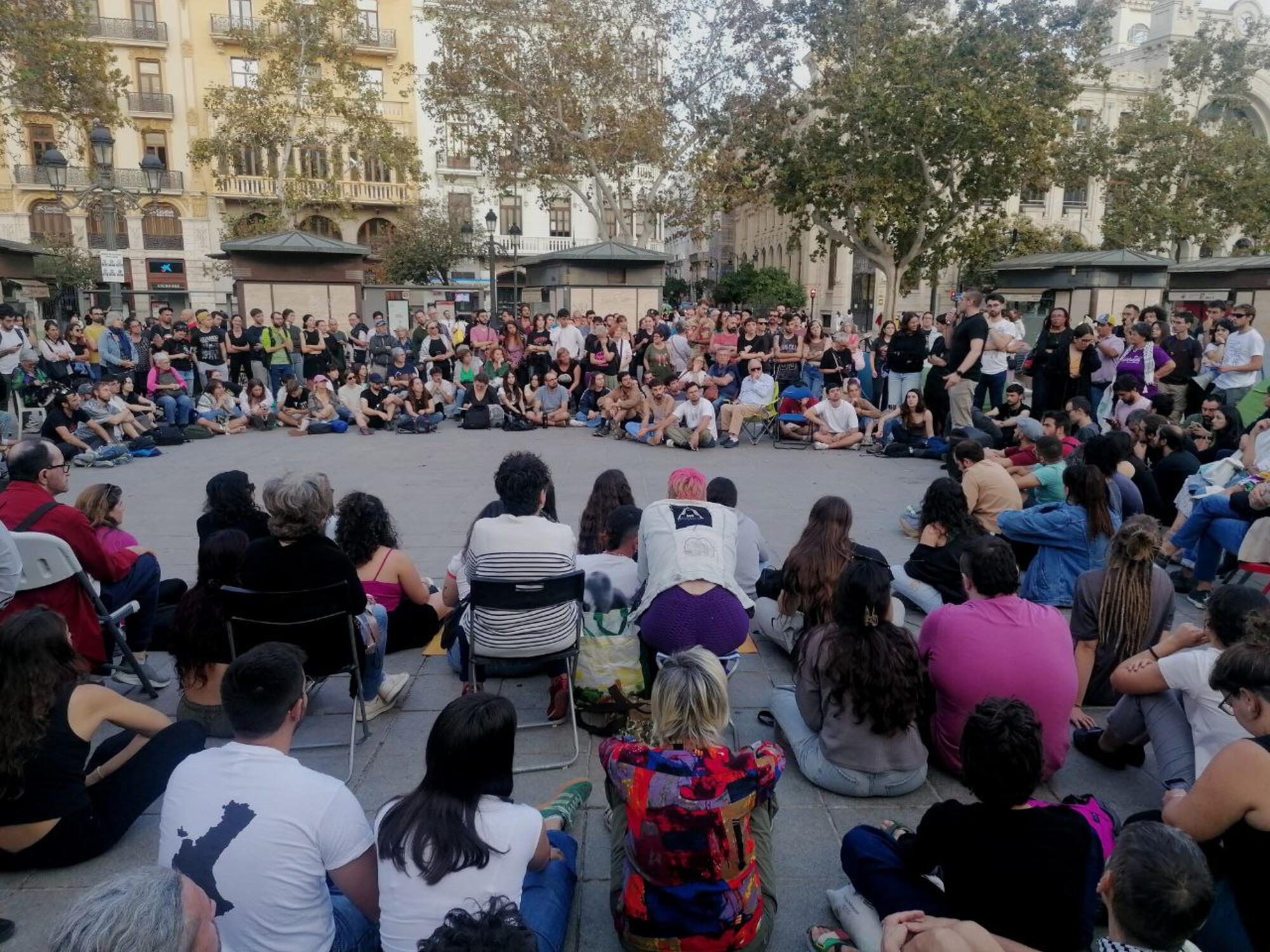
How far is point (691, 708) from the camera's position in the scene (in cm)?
244

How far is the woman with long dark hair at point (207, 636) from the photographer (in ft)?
12.4

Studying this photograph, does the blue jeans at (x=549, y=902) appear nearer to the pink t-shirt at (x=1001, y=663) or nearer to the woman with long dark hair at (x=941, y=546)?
the pink t-shirt at (x=1001, y=663)

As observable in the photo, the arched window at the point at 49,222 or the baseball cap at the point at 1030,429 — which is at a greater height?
the arched window at the point at 49,222

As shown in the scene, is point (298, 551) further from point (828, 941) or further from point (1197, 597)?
point (1197, 597)

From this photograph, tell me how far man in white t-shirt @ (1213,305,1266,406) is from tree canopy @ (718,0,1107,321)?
1223cm

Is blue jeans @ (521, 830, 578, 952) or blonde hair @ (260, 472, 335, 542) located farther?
blonde hair @ (260, 472, 335, 542)

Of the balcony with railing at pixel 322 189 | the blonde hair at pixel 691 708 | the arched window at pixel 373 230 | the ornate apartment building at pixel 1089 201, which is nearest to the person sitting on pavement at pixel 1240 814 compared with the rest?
the blonde hair at pixel 691 708

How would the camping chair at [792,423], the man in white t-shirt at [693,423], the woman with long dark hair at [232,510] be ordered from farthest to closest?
the camping chair at [792,423], the man in white t-shirt at [693,423], the woman with long dark hair at [232,510]

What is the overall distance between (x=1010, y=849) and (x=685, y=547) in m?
1.93

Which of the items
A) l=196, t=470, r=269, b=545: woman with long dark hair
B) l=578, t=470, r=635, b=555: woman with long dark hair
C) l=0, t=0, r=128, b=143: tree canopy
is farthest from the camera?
l=0, t=0, r=128, b=143: tree canopy

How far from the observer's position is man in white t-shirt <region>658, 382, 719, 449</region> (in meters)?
11.5

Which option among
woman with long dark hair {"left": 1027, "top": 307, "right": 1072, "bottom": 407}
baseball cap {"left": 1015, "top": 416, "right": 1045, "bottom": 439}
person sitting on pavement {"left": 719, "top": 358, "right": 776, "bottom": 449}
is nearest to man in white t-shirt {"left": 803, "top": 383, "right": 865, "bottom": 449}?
person sitting on pavement {"left": 719, "top": 358, "right": 776, "bottom": 449}

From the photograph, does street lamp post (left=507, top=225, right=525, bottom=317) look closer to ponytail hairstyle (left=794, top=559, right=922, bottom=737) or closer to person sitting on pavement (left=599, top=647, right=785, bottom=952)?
ponytail hairstyle (left=794, top=559, right=922, bottom=737)

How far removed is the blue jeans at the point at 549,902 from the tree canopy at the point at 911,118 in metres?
21.6
